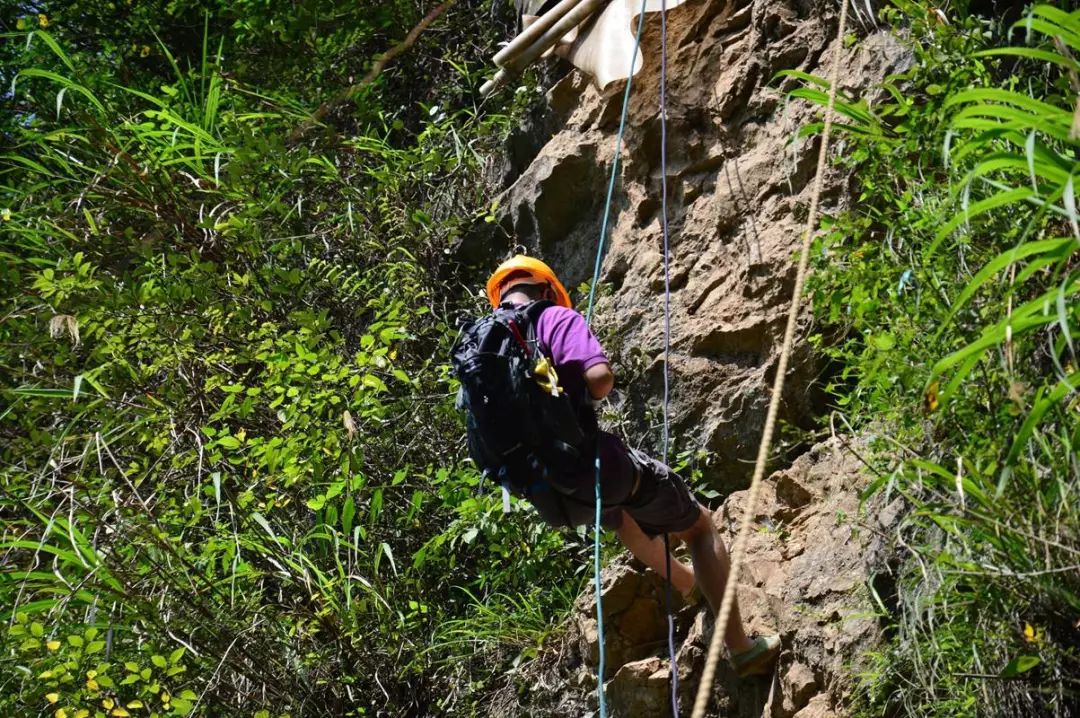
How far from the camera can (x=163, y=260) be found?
5.74 metres

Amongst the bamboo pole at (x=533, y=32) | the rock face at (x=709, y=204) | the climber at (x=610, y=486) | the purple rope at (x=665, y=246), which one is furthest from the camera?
the bamboo pole at (x=533, y=32)

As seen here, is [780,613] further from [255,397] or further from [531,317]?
[255,397]

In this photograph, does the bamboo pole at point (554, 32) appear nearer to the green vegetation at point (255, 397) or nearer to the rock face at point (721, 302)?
the rock face at point (721, 302)

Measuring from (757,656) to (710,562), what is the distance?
0.33 meters

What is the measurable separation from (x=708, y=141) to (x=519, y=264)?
149cm

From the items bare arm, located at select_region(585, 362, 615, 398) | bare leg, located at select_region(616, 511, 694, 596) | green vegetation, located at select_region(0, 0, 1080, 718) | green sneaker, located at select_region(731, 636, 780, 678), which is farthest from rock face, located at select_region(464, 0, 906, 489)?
bare arm, located at select_region(585, 362, 615, 398)

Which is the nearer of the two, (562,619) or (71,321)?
(562,619)

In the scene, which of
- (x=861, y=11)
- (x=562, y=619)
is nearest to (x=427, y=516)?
A: (x=562, y=619)

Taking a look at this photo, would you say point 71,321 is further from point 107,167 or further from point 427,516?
point 427,516

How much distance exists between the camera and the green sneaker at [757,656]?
375 cm

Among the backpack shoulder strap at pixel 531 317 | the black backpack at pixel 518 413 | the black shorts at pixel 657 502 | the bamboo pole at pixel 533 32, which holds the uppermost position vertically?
the bamboo pole at pixel 533 32

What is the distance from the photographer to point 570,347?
12.0 ft

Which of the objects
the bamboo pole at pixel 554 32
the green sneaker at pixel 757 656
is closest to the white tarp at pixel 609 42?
the bamboo pole at pixel 554 32

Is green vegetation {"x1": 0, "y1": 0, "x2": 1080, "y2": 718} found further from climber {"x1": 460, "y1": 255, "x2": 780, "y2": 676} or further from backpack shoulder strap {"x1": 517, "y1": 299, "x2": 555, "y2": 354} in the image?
backpack shoulder strap {"x1": 517, "y1": 299, "x2": 555, "y2": 354}
